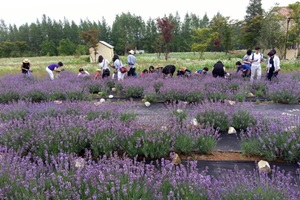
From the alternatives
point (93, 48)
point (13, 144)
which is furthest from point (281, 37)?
point (13, 144)

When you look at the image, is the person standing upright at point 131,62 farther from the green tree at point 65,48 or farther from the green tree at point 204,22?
the green tree at point 204,22

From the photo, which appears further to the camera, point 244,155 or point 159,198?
point 244,155

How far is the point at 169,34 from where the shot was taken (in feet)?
93.5

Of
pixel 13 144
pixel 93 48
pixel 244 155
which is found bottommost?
pixel 244 155

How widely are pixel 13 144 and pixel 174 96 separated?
479cm

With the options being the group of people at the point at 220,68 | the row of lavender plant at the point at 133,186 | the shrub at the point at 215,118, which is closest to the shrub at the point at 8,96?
the group of people at the point at 220,68

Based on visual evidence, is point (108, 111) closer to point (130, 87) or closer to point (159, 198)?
point (159, 198)

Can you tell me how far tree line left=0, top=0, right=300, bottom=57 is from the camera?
2492 centimetres

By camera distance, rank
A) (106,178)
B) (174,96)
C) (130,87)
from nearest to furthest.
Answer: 1. (106,178)
2. (174,96)
3. (130,87)

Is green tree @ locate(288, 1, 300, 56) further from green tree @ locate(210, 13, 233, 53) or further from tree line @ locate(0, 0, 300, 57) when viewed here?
green tree @ locate(210, 13, 233, 53)

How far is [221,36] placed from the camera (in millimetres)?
37281

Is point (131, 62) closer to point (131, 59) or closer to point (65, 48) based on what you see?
point (131, 59)

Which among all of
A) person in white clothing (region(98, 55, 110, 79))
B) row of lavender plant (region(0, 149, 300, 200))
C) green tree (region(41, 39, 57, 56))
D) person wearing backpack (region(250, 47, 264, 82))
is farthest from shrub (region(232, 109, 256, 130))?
green tree (region(41, 39, 57, 56))

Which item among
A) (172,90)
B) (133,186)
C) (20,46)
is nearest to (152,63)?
(172,90)
